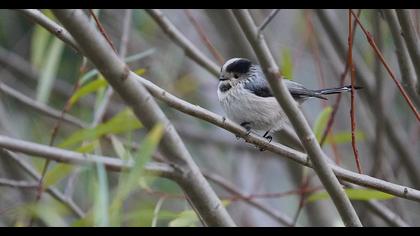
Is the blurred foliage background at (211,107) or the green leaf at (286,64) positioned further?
the blurred foliage background at (211,107)

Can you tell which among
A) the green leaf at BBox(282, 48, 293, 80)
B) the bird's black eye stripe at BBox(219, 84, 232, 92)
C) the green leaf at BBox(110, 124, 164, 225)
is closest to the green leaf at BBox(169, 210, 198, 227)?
the green leaf at BBox(282, 48, 293, 80)

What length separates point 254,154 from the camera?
4.57m

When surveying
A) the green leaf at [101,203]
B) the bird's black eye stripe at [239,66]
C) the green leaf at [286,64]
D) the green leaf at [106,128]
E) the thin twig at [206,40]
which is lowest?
the bird's black eye stripe at [239,66]

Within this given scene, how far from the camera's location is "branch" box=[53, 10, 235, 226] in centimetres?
129

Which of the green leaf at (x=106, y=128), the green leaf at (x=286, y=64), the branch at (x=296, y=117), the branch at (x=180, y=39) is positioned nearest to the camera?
the branch at (x=296, y=117)

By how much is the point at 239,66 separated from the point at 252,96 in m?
0.15

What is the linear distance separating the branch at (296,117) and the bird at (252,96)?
101 cm

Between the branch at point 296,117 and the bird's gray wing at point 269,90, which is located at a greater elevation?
the branch at point 296,117

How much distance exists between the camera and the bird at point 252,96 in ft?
9.17

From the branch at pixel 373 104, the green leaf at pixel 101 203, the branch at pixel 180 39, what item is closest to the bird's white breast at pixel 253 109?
the branch at pixel 180 39

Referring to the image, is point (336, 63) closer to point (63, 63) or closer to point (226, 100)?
point (226, 100)

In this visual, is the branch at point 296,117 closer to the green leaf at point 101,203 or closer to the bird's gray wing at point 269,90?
the green leaf at point 101,203

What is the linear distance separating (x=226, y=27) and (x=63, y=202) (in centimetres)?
131

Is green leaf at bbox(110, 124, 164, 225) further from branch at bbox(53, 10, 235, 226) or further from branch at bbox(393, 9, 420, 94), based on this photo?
branch at bbox(393, 9, 420, 94)
